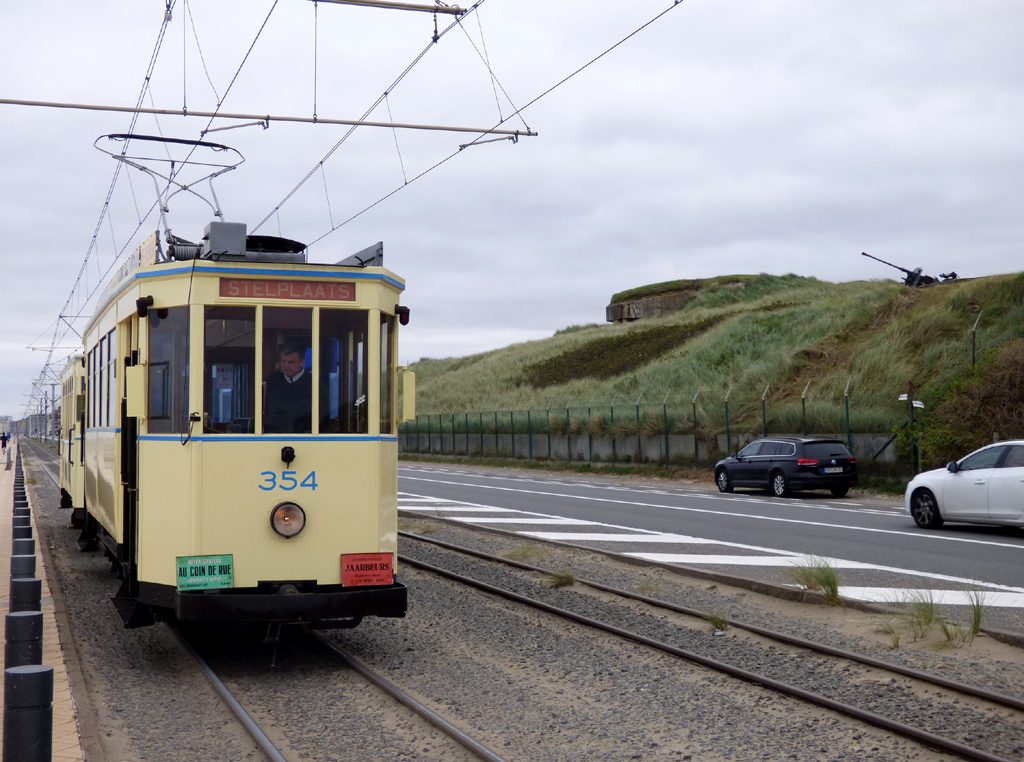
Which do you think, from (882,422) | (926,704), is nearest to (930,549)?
(926,704)

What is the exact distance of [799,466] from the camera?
24.5 m

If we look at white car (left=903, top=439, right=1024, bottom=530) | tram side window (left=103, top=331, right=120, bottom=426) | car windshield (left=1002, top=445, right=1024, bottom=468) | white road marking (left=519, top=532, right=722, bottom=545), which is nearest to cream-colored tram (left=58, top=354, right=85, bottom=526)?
tram side window (left=103, top=331, right=120, bottom=426)

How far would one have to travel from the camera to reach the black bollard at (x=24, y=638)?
4.90 metres

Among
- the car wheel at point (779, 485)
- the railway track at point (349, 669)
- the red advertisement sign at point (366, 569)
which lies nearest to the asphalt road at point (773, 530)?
the car wheel at point (779, 485)

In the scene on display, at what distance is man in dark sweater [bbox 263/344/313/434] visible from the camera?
7.58 metres

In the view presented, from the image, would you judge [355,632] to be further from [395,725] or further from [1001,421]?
[1001,421]

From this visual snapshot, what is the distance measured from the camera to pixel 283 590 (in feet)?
24.5

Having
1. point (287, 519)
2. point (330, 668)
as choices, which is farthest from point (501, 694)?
point (287, 519)

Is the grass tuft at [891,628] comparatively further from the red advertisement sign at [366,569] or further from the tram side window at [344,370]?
the tram side window at [344,370]

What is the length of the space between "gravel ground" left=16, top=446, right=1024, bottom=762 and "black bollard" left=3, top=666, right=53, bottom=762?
199cm

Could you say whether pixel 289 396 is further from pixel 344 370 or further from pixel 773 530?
pixel 773 530

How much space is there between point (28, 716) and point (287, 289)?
4.28 meters

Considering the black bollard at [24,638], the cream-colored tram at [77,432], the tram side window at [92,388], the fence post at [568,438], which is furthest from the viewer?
the fence post at [568,438]

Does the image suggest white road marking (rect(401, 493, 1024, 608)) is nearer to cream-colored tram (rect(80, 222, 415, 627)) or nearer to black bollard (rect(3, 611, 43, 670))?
cream-colored tram (rect(80, 222, 415, 627))
